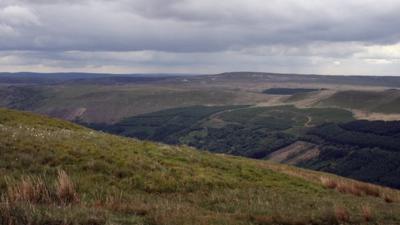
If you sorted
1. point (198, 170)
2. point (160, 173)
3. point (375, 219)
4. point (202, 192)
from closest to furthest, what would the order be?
point (375, 219) → point (202, 192) → point (160, 173) → point (198, 170)

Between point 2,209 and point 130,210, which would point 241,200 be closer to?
point 130,210

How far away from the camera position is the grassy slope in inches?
477

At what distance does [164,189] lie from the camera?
18.3 metres

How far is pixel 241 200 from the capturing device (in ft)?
53.1

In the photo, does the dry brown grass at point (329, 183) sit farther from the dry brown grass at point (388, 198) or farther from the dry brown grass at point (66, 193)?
the dry brown grass at point (66, 193)

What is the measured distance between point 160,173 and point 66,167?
3.80 meters

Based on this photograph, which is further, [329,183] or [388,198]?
[329,183]

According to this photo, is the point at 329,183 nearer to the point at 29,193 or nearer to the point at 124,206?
the point at 124,206

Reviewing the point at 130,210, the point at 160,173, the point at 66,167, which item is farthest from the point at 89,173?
the point at 130,210

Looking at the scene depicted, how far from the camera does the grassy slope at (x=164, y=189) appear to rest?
477 inches

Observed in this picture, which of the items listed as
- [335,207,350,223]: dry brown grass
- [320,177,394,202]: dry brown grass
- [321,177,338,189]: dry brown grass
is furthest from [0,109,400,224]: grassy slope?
[320,177,394,202]: dry brown grass

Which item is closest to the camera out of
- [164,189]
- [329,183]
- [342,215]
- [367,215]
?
[342,215]

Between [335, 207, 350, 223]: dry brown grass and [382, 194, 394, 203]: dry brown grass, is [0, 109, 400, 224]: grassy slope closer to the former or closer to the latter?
[335, 207, 350, 223]: dry brown grass

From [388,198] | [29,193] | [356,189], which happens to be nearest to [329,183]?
[356,189]
